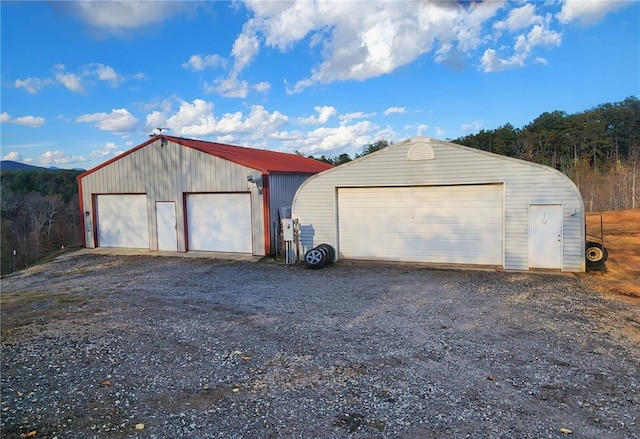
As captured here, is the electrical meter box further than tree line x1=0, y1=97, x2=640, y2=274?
No

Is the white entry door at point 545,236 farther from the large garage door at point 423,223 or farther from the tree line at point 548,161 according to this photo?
the tree line at point 548,161

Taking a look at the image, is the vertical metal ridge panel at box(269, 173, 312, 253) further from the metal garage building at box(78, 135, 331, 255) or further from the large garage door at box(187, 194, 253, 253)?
the large garage door at box(187, 194, 253, 253)

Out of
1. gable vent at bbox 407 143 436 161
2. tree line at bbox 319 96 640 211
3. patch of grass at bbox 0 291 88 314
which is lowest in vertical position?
patch of grass at bbox 0 291 88 314

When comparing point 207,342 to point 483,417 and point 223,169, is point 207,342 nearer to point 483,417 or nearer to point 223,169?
point 483,417

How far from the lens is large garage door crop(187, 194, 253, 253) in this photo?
13.5 metres

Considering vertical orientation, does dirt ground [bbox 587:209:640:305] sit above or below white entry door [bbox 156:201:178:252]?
below

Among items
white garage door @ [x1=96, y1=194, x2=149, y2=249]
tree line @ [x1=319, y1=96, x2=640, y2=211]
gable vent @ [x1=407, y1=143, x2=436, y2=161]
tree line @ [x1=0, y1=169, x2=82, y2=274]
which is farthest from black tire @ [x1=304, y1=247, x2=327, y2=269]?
tree line @ [x1=0, y1=169, x2=82, y2=274]

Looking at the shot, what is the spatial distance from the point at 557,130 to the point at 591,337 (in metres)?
35.6

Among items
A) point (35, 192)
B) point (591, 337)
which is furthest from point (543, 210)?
point (35, 192)

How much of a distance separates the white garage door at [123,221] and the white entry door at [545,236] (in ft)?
40.8

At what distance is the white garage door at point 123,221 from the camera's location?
15320 millimetres

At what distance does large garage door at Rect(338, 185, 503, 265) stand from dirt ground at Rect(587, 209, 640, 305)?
8.07 feet

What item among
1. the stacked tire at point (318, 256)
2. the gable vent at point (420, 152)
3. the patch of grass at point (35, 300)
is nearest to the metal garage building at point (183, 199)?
the stacked tire at point (318, 256)

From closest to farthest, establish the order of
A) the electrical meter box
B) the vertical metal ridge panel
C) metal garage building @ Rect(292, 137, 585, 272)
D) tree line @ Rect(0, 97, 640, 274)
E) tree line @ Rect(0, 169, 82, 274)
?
metal garage building @ Rect(292, 137, 585, 272), the electrical meter box, the vertical metal ridge panel, tree line @ Rect(0, 97, 640, 274), tree line @ Rect(0, 169, 82, 274)
